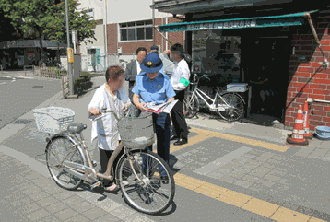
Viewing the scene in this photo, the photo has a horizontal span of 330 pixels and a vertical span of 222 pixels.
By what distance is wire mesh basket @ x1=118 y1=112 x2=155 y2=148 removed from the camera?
315cm

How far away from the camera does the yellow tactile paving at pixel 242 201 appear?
3.37m

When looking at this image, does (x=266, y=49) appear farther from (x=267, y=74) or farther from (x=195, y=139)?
(x=195, y=139)

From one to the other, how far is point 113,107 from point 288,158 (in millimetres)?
3321

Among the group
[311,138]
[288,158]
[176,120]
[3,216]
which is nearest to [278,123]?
[311,138]

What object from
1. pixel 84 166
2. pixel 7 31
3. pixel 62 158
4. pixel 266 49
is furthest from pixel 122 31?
pixel 84 166

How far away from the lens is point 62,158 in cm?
402

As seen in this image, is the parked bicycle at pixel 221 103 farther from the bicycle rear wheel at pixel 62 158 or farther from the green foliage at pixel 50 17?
the green foliage at pixel 50 17

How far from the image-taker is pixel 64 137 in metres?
3.89

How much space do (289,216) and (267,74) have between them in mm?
5270

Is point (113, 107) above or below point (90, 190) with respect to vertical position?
above

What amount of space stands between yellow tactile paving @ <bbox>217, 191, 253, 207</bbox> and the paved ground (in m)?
0.01

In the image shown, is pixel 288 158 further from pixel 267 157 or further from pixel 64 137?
pixel 64 137

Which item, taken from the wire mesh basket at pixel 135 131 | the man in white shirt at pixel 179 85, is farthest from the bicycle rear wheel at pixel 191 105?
the wire mesh basket at pixel 135 131

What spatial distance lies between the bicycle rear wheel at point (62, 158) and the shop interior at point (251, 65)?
16.4ft
